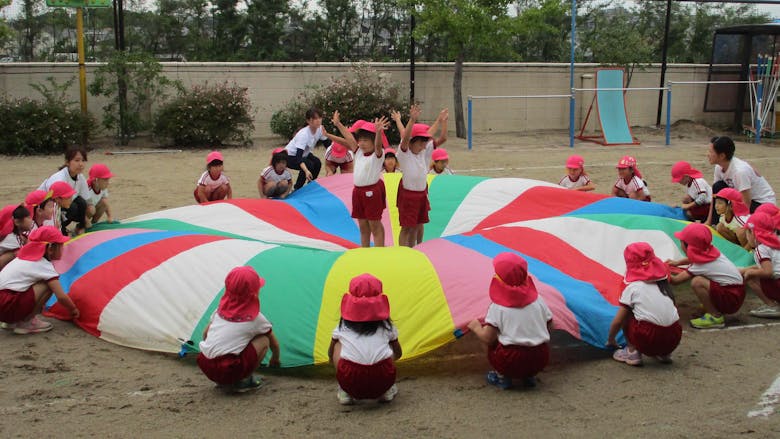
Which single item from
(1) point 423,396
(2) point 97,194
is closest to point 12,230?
(2) point 97,194

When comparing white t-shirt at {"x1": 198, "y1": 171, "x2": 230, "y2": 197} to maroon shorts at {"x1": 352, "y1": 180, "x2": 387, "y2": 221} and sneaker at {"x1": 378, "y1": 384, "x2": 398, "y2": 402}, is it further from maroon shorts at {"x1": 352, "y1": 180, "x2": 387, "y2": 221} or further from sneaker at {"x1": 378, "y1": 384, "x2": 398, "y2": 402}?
sneaker at {"x1": 378, "y1": 384, "x2": 398, "y2": 402}

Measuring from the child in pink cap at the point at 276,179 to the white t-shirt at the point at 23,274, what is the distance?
9.68 feet

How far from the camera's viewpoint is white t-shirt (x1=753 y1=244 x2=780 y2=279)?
4477mm

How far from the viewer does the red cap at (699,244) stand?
14.0ft

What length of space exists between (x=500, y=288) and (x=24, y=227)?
3.14m

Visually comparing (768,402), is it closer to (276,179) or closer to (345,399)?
(345,399)

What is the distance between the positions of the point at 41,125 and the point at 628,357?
974cm

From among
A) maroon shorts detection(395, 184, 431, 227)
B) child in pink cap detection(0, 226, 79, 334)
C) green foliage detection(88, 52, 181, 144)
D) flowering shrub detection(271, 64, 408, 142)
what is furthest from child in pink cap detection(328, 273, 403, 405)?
green foliage detection(88, 52, 181, 144)

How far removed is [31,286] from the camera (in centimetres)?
423

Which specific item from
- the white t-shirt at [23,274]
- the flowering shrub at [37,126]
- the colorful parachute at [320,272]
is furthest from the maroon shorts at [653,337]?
the flowering shrub at [37,126]

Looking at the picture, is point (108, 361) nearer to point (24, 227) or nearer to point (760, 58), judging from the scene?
point (24, 227)

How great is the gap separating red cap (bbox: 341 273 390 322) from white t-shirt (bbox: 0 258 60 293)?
1960 mm

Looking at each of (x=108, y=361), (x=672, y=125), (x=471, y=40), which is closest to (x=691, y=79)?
(x=672, y=125)

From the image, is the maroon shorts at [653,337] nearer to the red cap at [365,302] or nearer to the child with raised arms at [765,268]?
the child with raised arms at [765,268]
